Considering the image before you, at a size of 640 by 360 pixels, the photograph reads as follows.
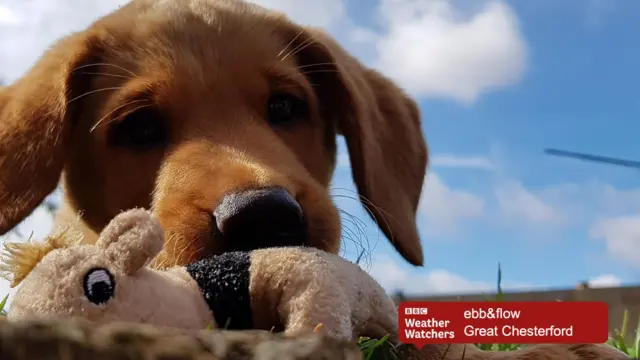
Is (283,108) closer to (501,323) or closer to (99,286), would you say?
(501,323)

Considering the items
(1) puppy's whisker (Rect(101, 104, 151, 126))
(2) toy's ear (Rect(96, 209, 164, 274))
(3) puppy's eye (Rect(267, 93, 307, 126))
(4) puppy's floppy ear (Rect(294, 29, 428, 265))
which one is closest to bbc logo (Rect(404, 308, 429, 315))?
(2) toy's ear (Rect(96, 209, 164, 274))

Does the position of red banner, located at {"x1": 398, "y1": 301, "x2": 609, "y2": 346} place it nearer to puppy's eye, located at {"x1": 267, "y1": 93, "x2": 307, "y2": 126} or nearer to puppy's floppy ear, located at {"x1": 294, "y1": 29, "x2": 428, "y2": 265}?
puppy's floppy ear, located at {"x1": 294, "y1": 29, "x2": 428, "y2": 265}

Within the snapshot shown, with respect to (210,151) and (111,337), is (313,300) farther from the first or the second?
(210,151)

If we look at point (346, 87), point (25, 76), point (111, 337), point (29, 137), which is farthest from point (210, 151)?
point (111, 337)

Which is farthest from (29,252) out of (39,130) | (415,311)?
(39,130)

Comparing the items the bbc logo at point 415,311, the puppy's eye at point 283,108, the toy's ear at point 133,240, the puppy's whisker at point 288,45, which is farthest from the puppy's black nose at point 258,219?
the puppy's whisker at point 288,45

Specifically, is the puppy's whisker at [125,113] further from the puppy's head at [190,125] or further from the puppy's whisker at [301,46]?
the puppy's whisker at [301,46]
